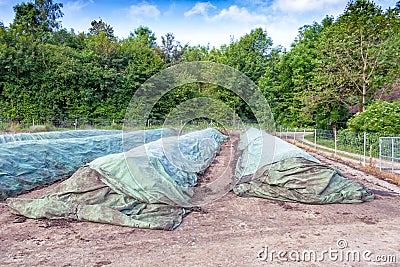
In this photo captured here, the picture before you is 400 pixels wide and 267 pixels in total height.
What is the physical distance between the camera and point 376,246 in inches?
119

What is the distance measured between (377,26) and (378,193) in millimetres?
11732

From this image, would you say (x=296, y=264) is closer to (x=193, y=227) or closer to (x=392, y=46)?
(x=193, y=227)

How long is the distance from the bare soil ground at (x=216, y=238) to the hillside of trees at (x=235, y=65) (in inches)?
317

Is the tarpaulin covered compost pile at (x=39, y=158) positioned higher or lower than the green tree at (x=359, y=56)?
lower

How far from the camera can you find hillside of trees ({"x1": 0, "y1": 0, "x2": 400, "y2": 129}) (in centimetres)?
1359

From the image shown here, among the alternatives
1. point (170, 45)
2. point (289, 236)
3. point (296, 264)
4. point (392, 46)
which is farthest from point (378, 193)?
point (170, 45)

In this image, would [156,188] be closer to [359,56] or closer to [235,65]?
[359,56]

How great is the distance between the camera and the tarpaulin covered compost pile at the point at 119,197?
362 centimetres

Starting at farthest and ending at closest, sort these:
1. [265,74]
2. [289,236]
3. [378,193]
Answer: [265,74], [378,193], [289,236]

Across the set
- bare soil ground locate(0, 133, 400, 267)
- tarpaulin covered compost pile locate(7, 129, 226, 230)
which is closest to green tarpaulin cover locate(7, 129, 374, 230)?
tarpaulin covered compost pile locate(7, 129, 226, 230)

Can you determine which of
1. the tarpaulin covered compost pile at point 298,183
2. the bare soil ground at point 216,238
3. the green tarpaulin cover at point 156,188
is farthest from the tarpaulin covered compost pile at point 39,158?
the tarpaulin covered compost pile at point 298,183
